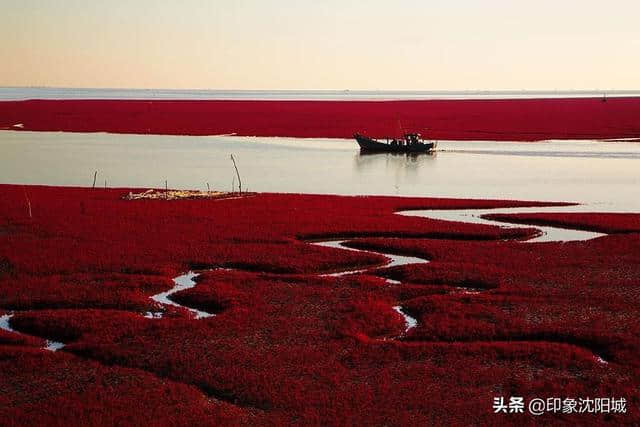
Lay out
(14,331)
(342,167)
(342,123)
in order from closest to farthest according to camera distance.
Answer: (14,331), (342,167), (342,123)

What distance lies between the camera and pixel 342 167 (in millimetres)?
56625

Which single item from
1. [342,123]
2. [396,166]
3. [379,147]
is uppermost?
[342,123]

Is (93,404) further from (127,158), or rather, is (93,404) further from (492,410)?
(127,158)

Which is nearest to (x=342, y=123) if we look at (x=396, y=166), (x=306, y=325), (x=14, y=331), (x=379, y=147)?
(x=379, y=147)

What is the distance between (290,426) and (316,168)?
42368 mm

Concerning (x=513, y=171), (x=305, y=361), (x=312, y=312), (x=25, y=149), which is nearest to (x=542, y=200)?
(x=513, y=171)

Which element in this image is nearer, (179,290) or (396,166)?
(179,290)

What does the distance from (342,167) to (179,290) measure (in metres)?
34.9

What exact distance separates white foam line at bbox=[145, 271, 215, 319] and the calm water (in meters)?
20.6

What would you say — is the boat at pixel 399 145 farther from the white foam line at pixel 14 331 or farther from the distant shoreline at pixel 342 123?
the white foam line at pixel 14 331

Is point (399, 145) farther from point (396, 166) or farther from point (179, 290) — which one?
point (179, 290)

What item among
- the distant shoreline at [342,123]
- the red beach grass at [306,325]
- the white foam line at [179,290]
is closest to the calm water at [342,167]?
the distant shoreline at [342,123]

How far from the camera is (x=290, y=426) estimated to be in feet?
44.5

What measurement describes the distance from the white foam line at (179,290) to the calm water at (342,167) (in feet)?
67.4
